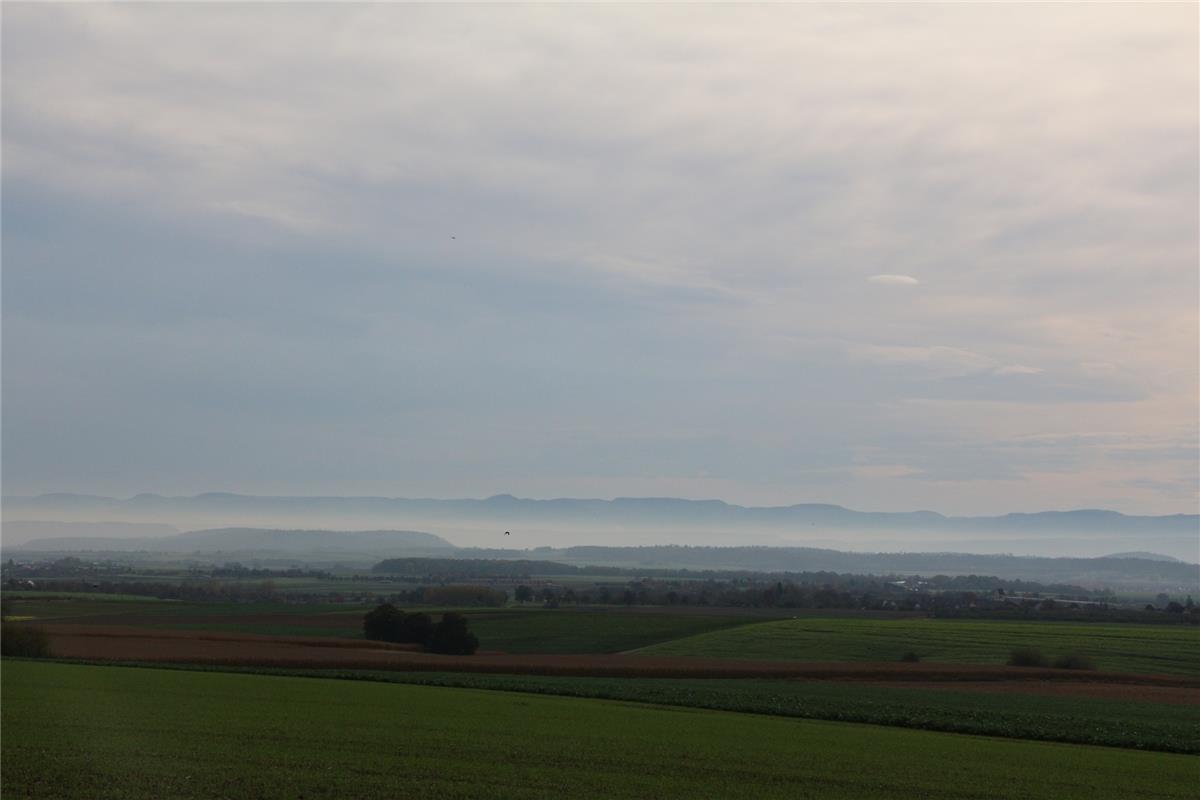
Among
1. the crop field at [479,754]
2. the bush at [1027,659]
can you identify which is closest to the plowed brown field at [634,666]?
the bush at [1027,659]

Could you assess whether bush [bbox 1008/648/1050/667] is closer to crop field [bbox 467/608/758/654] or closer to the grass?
the grass

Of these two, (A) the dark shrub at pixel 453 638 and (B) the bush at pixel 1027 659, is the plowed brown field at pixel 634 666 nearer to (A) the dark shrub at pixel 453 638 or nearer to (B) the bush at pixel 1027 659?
→ (B) the bush at pixel 1027 659

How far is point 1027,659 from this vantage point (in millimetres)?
62031

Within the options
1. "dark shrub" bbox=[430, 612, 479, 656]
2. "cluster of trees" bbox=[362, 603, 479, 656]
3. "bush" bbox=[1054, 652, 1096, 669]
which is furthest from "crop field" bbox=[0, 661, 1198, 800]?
"cluster of trees" bbox=[362, 603, 479, 656]

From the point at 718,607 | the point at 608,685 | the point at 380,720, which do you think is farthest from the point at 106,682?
the point at 718,607

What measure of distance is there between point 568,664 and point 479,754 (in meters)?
31.6

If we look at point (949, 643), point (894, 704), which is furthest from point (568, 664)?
point (949, 643)

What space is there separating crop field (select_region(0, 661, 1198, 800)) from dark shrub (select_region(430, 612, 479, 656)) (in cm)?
3148

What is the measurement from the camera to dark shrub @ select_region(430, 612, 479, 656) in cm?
6725

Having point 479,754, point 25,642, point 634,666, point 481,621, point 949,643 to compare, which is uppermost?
point 479,754

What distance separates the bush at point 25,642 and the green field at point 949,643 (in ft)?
110

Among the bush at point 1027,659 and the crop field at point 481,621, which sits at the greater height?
the bush at point 1027,659

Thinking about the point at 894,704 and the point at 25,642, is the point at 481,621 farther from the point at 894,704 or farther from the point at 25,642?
the point at 894,704

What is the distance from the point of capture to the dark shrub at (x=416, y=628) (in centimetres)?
7100
